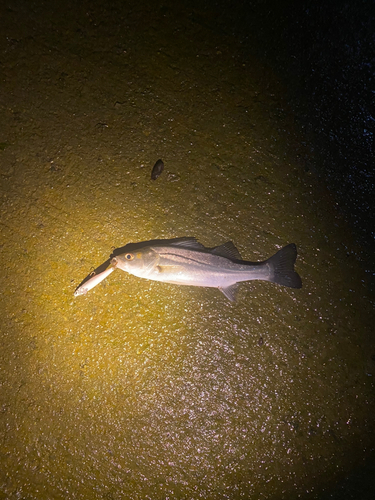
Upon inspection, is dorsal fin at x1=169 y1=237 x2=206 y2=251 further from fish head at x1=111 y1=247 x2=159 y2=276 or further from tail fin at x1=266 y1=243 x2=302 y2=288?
tail fin at x1=266 y1=243 x2=302 y2=288

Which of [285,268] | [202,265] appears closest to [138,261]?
[202,265]

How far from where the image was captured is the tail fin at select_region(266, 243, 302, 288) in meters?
2.39

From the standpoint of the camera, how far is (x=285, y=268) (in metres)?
2.41

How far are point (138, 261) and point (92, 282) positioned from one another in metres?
0.47

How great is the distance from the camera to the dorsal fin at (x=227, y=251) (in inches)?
95.4

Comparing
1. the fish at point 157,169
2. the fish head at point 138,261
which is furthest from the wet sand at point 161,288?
the fish head at point 138,261

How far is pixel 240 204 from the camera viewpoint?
8.37 ft

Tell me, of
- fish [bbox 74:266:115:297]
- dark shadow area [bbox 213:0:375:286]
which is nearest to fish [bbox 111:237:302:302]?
fish [bbox 74:266:115:297]

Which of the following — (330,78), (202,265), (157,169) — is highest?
(330,78)

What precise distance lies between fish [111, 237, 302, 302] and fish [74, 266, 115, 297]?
11 cm

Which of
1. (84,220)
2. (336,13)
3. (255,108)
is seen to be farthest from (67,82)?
(336,13)

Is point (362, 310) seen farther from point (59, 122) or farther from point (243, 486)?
point (59, 122)

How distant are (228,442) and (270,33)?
405 centimetres

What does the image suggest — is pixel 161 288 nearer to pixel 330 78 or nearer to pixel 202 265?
pixel 202 265
